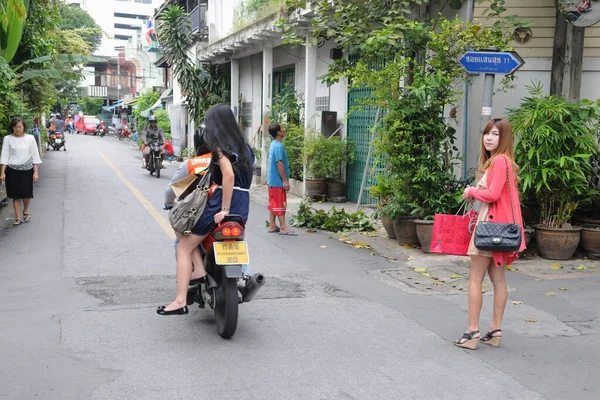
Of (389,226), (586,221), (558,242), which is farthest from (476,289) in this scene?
(389,226)

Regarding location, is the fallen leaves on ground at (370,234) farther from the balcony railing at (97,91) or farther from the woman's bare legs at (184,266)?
the balcony railing at (97,91)

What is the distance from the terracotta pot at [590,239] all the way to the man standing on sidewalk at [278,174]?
425 cm

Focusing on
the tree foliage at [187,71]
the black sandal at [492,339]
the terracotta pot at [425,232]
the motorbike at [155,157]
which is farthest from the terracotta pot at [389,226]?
the tree foliage at [187,71]

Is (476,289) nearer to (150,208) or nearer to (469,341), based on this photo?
(469,341)

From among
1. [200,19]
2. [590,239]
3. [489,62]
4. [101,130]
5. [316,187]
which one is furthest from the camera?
[101,130]

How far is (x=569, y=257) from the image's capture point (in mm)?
8867

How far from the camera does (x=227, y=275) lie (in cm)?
530

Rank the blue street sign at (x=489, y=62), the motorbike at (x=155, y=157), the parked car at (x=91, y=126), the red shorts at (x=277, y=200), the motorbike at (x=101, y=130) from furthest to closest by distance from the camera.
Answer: the parked car at (x=91, y=126) < the motorbike at (x=101, y=130) < the motorbike at (x=155, y=157) < the red shorts at (x=277, y=200) < the blue street sign at (x=489, y=62)

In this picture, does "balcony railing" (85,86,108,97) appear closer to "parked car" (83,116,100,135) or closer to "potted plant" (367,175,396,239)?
"parked car" (83,116,100,135)

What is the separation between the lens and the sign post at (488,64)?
7758mm

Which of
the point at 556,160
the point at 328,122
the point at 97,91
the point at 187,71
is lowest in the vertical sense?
the point at 556,160

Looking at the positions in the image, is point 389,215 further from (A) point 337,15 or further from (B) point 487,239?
(B) point 487,239

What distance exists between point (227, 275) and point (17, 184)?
7.13 metres

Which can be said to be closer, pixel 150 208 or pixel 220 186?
pixel 220 186
